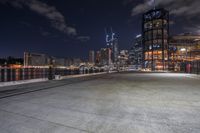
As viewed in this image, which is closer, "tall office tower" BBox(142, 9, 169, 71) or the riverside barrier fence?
the riverside barrier fence

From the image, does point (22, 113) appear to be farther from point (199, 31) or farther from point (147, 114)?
point (199, 31)

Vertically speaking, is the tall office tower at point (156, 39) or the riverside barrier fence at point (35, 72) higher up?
the tall office tower at point (156, 39)

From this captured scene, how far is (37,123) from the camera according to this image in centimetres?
397

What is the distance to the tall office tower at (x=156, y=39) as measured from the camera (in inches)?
3216

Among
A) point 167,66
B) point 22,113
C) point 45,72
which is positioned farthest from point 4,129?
point 167,66

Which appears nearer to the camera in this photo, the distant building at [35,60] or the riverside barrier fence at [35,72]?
the riverside barrier fence at [35,72]

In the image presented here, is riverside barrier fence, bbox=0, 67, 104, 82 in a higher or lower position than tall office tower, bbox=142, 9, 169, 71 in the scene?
lower

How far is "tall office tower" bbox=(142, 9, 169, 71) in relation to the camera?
268 feet

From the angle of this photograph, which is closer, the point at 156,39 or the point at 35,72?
the point at 35,72

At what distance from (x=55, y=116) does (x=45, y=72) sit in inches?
671

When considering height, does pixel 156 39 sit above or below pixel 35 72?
above

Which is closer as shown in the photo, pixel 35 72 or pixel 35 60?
pixel 35 72

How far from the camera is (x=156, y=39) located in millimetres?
84062

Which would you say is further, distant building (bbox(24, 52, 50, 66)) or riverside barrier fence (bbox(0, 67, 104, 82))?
distant building (bbox(24, 52, 50, 66))
